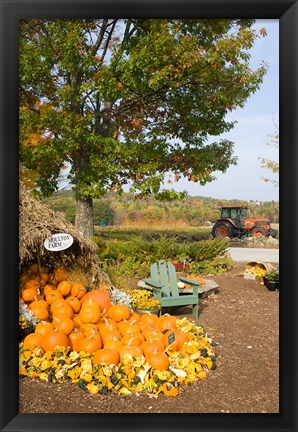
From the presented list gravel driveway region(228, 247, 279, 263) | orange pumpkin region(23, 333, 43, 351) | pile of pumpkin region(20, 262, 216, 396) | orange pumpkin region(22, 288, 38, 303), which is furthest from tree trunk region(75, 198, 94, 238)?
gravel driveway region(228, 247, 279, 263)

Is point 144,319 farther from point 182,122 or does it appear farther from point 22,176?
point 182,122

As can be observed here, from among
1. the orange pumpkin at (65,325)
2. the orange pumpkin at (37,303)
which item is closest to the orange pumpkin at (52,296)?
the orange pumpkin at (37,303)

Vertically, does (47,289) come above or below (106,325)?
above

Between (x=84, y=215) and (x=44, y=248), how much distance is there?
1.03 metres

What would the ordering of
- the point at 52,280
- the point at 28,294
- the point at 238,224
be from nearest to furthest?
the point at 28,294 < the point at 52,280 < the point at 238,224

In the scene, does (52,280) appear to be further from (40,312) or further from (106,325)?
(106,325)

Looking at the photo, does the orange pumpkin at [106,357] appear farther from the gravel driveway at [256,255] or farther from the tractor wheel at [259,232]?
the gravel driveway at [256,255]

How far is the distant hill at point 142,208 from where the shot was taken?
4457 millimetres

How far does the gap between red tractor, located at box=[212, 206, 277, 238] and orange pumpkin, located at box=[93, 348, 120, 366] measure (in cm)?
240

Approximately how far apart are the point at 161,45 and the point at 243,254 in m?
4.28

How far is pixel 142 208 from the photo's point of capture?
4.85 metres

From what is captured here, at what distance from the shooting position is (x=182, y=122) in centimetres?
487

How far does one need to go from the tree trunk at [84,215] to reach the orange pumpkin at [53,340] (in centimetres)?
161

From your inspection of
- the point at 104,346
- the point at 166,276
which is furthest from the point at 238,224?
the point at 104,346
